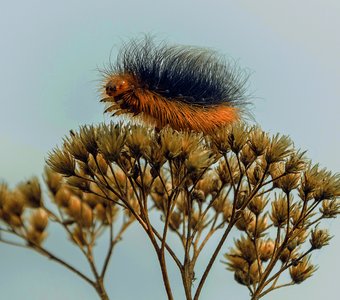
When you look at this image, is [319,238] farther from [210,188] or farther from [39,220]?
[39,220]

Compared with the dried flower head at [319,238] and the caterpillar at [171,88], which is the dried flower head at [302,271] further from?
the caterpillar at [171,88]

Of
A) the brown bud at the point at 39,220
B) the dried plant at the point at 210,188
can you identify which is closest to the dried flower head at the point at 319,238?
the dried plant at the point at 210,188

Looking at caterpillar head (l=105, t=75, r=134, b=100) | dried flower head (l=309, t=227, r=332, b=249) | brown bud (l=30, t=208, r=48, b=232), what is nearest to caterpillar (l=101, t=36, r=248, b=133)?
caterpillar head (l=105, t=75, r=134, b=100)

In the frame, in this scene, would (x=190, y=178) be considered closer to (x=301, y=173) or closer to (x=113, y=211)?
(x=301, y=173)

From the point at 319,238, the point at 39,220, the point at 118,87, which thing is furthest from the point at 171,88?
the point at 39,220

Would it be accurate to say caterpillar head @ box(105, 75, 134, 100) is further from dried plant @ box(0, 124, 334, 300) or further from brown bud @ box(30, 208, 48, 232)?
brown bud @ box(30, 208, 48, 232)

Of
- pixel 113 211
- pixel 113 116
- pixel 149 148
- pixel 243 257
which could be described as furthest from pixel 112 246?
pixel 149 148

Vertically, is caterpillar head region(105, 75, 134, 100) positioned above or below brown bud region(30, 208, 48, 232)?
below

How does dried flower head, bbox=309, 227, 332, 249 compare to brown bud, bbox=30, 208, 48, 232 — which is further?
brown bud, bbox=30, 208, 48, 232
